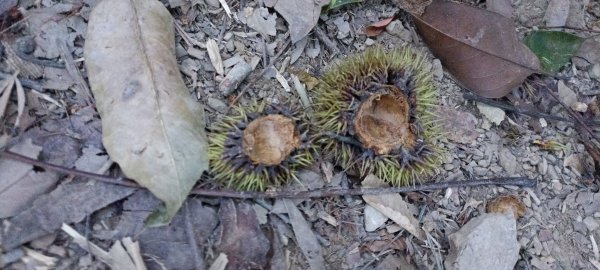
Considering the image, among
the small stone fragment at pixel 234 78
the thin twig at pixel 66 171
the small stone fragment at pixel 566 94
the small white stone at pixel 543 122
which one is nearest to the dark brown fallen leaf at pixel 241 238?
the thin twig at pixel 66 171

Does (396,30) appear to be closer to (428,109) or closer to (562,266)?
(428,109)

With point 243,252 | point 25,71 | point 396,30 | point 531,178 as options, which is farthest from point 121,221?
point 531,178

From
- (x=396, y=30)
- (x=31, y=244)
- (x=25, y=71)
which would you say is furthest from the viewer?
(x=396, y=30)

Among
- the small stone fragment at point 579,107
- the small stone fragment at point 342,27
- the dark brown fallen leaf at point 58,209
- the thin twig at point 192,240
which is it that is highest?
the small stone fragment at point 342,27

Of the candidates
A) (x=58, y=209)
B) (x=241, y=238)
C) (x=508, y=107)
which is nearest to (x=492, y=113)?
(x=508, y=107)

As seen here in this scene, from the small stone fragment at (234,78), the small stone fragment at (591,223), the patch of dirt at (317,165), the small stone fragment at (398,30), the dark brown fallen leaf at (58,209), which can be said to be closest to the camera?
the dark brown fallen leaf at (58,209)

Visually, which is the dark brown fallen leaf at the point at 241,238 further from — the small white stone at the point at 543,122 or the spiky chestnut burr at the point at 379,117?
the small white stone at the point at 543,122

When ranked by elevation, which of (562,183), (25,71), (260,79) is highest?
(25,71)
